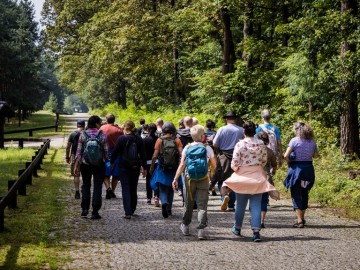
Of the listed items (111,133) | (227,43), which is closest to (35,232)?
(111,133)

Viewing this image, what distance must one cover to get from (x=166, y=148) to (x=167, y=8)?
29.5 metres

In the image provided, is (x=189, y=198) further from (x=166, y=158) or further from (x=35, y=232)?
(x=35, y=232)

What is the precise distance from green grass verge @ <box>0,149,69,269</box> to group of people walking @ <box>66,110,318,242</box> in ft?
3.51

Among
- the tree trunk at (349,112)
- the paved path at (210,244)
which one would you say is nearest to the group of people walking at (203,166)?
the paved path at (210,244)

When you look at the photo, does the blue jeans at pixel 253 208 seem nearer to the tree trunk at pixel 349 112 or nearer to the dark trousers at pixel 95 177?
the dark trousers at pixel 95 177

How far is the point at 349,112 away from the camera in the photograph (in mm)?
16719

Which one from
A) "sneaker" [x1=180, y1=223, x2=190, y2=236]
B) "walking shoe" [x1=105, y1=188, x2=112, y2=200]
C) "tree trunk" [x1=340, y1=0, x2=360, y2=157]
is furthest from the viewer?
"tree trunk" [x1=340, y1=0, x2=360, y2=157]

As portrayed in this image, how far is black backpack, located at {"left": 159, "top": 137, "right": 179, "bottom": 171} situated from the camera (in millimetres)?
10969

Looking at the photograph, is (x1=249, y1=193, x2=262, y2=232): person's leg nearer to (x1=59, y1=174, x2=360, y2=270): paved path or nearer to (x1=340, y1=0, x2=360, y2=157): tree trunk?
Answer: (x1=59, y1=174, x2=360, y2=270): paved path

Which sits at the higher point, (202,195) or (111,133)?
(111,133)

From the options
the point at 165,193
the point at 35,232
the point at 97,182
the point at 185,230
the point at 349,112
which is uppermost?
the point at 349,112

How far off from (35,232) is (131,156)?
2394 millimetres

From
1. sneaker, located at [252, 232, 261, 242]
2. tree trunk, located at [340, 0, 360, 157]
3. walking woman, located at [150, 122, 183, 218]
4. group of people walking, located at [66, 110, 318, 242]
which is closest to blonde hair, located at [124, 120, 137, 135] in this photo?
group of people walking, located at [66, 110, 318, 242]

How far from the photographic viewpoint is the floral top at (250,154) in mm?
8867
